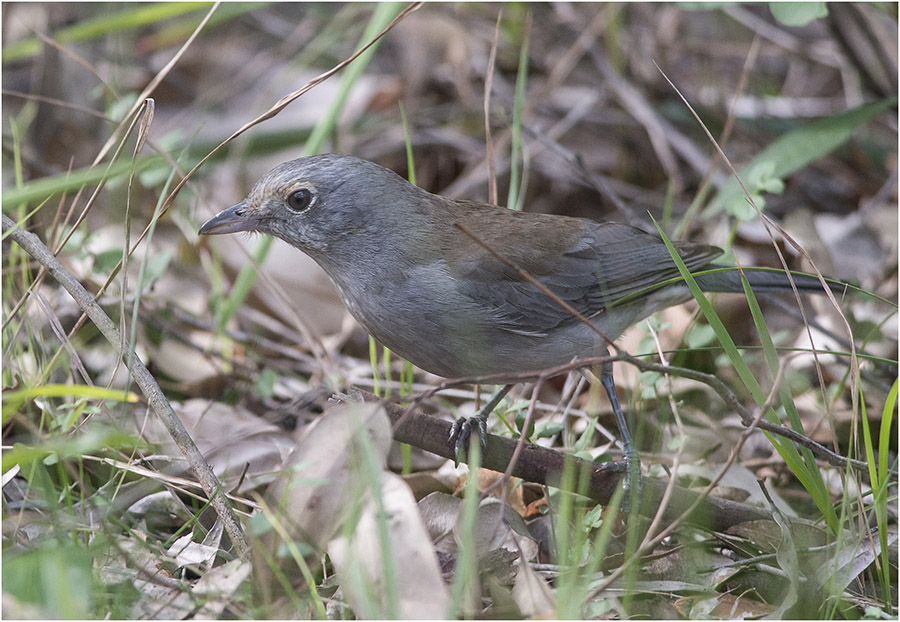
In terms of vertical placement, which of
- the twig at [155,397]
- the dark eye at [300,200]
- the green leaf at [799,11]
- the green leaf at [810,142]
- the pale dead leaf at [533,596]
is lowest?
the pale dead leaf at [533,596]

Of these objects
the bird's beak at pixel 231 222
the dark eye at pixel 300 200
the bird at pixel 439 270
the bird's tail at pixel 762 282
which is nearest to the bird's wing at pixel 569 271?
the bird at pixel 439 270

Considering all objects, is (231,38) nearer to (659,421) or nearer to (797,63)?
(797,63)

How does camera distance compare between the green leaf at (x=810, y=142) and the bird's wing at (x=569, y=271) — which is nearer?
the bird's wing at (x=569, y=271)

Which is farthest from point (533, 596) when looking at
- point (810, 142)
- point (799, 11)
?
point (810, 142)

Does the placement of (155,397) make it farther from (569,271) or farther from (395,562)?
(569,271)

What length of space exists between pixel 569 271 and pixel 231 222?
1.54 meters

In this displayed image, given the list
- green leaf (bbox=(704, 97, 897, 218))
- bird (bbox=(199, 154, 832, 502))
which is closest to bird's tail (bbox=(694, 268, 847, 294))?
bird (bbox=(199, 154, 832, 502))

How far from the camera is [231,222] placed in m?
3.92

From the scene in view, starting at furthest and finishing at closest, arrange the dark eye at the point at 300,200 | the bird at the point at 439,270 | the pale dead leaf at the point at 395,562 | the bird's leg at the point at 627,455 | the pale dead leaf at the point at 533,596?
1. the dark eye at the point at 300,200
2. the bird at the point at 439,270
3. the bird's leg at the point at 627,455
4. the pale dead leaf at the point at 533,596
5. the pale dead leaf at the point at 395,562

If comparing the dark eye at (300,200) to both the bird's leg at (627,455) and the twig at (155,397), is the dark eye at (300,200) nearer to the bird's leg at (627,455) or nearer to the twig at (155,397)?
the twig at (155,397)

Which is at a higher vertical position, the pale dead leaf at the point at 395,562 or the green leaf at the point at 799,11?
the green leaf at the point at 799,11

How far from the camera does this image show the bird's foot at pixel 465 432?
3.68m

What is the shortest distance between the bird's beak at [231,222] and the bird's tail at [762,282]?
6.48ft

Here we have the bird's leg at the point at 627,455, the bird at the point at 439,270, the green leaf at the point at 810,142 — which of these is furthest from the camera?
the green leaf at the point at 810,142
